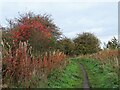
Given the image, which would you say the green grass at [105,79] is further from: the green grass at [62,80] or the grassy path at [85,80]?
the green grass at [62,80]

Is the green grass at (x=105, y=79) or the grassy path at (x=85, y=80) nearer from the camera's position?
the green grass at (x=105, y=79)

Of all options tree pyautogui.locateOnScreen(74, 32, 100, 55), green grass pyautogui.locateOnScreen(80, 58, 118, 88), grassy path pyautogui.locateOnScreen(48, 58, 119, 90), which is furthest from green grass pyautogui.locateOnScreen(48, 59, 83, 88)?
tree pyautogui.locateOnScreen(74, 32, 100, 55)

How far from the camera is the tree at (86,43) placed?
6825 centimetres

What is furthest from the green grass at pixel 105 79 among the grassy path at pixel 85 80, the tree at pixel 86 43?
the tree at pixel 86 43

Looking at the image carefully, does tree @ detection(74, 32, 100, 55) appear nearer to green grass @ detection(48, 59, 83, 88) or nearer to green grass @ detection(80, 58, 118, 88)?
green grass @ detection(80, 58, 118, 88)

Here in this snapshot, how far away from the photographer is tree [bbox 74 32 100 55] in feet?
224

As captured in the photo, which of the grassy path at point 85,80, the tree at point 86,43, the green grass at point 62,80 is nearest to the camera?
the grassy path at point 85,80

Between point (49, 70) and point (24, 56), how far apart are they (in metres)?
4.46

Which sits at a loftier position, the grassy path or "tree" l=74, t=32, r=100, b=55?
"tree" l=74, t=32, r=100, b=55

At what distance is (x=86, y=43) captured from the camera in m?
71.2

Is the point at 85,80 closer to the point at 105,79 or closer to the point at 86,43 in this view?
the point at 105,79

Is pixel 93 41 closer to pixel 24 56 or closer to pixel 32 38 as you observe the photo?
pixel 32 38

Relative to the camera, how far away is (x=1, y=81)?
10617mm

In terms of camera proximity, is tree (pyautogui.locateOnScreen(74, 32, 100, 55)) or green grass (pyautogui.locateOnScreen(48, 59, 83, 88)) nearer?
green grass (pyautogui.locateOnScreen(48, 59, 83, 88))
